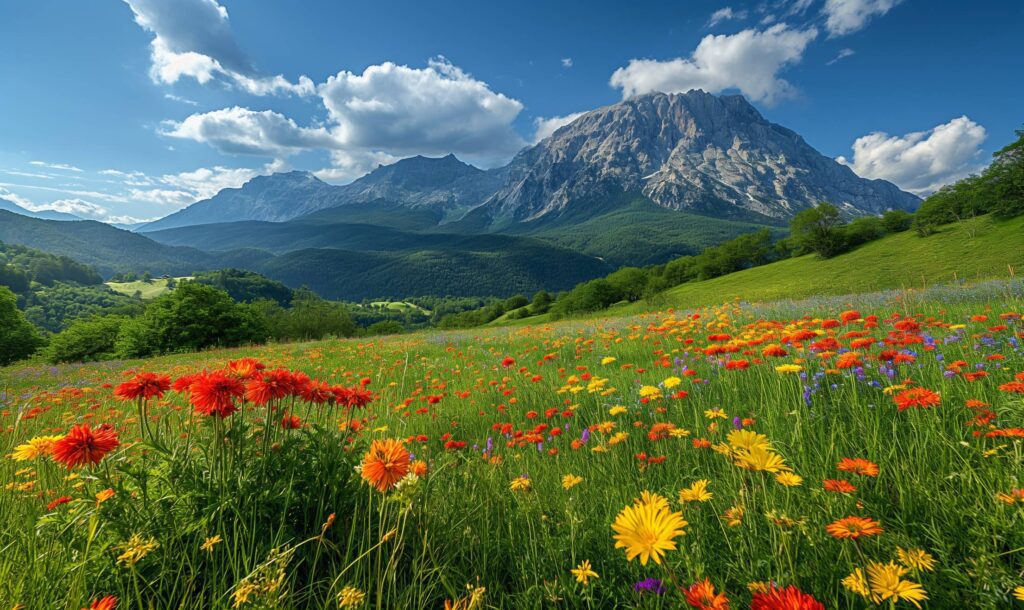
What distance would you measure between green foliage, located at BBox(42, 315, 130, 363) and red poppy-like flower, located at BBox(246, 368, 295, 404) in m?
42.6

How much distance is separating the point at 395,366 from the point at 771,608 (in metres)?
7.60

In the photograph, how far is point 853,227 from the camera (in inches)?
2288

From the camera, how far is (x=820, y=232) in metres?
58.3

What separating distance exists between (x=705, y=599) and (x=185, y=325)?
39370 millimetres

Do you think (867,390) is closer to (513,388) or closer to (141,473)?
(513,388)

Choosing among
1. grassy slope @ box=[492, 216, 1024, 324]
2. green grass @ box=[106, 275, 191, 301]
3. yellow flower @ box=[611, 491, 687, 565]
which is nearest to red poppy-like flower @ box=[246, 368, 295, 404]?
yellow flower @ box=[611, 491, 687, 565]

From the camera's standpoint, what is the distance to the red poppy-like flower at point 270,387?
1597 millimetres

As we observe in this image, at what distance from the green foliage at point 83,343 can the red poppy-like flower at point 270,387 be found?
42.6 m

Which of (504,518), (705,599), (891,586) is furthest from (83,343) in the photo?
(891,586)

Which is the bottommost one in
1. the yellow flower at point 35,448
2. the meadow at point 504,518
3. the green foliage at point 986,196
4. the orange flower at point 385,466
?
the meadow at point 504,518

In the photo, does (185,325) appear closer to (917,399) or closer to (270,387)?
(270,387)

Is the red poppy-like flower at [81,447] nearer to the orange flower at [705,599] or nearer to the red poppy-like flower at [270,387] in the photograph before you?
the red poppy-like flower at [270,387]

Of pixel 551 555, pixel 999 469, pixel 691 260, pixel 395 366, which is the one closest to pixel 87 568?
pixel 551 555

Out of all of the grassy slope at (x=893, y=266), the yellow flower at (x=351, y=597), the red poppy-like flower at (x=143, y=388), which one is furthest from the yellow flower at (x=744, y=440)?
the grassy slope at (x=893, y=266)
